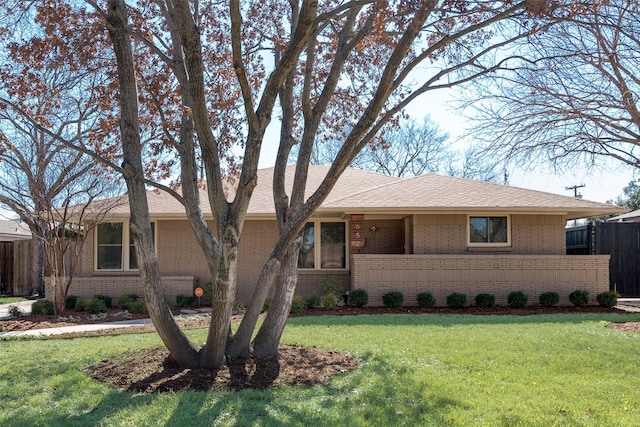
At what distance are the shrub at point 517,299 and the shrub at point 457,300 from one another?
1.24m

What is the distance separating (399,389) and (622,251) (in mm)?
16136

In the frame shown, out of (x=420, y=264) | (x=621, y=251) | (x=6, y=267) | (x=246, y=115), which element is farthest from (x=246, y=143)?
(x=6, y=267)

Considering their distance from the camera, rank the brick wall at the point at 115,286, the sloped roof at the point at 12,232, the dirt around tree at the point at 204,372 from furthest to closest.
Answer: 1. the sloped roof at the point at 12,232
2. the brick wall at the point at 115,286
3. the dirt around tree at the point at 204,372

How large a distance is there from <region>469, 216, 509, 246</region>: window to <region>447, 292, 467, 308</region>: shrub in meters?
2.00

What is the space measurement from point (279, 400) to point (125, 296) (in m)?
10.9

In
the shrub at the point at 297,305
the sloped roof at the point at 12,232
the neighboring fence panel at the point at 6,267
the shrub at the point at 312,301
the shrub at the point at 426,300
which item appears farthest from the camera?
the sloped roof at the point at 12,232

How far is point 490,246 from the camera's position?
16562 millimetres

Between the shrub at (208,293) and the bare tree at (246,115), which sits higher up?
the bare tree at (246,115)

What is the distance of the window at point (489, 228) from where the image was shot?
16.7 metres

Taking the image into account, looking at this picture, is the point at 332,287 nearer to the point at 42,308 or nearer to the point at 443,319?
the point at 443,319

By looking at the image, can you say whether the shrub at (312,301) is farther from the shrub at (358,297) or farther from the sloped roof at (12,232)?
the sloped roof at (12,232)

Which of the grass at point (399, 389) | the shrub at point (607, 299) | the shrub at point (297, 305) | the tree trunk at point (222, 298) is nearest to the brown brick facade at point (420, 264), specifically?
→ the shrub at point (607, 299)

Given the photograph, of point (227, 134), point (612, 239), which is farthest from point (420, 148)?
point (227, 134)

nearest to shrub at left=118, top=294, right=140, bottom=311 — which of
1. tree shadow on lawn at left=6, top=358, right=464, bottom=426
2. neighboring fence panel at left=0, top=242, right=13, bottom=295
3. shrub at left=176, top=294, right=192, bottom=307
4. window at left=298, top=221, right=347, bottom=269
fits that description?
shrub at left=176, top=294, right=192, bottom=307
